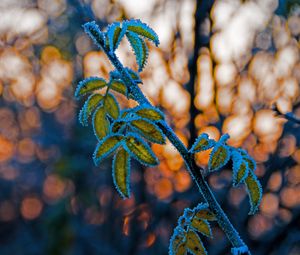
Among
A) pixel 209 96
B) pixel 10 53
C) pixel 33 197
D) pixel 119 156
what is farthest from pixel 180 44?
pixel 33 197

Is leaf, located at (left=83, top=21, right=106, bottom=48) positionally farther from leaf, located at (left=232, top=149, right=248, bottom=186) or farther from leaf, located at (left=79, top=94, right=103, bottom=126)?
leaf, located at (left=232, top=149, right=248, bottom=186)

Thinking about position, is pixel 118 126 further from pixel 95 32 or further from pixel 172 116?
pixel 172 116

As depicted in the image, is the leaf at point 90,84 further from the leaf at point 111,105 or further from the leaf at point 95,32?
the leaf at point 95,32

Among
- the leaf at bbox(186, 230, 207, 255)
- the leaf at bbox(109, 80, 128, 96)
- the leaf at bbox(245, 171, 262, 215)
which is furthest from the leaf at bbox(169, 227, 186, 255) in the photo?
the leaf at bbox(109, 80, 128, 96)

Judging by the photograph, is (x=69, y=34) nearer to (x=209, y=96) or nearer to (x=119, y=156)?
(x=209, y=96)

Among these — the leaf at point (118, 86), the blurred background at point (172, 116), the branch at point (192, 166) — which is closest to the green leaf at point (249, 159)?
the branch at point (192, 166)

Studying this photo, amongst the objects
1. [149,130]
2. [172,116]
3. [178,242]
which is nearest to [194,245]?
[178,242]

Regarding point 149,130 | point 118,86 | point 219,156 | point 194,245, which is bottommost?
point 194,245
